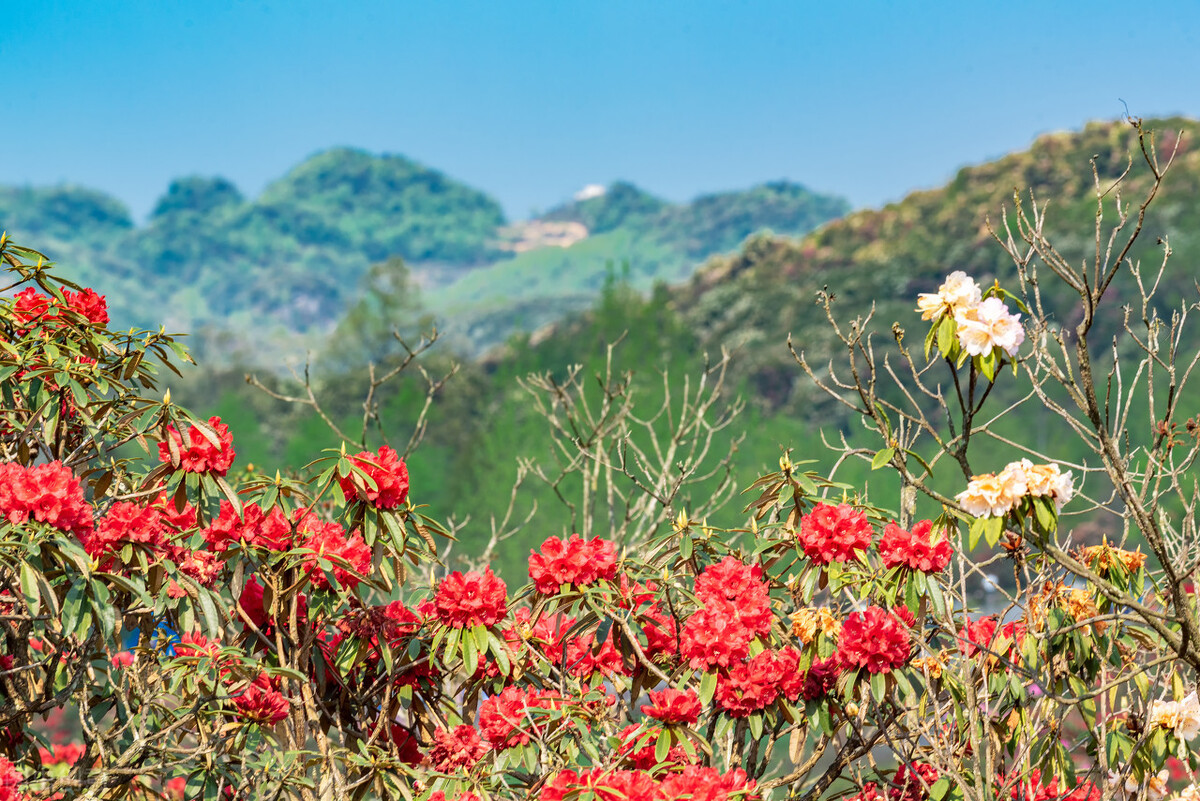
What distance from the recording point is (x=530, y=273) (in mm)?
135125

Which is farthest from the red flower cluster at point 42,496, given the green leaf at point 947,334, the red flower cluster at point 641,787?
the green leaf at point 947,334

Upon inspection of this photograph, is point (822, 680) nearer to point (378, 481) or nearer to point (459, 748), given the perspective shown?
point (459, 748)

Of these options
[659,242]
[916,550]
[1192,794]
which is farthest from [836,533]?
[659,242]

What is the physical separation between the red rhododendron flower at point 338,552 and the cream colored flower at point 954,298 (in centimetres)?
128

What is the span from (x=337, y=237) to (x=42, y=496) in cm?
14490

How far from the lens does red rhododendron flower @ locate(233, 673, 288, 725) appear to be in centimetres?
241

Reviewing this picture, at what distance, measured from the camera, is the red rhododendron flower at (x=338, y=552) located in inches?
88.0

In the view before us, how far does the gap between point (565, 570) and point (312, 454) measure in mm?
24274

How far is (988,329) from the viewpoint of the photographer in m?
1.71

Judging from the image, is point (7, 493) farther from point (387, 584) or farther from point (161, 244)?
point (161, 244)

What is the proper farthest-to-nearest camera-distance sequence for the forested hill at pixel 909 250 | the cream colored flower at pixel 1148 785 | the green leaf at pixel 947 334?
the forested hill at pixel 909 250 < the cream colored flower at pixel 1148 785 < the green leaf at pixel 947 334

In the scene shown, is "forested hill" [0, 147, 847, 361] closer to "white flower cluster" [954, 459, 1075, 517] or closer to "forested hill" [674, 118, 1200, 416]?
"forested hill" [674, 118, 1200, 416]

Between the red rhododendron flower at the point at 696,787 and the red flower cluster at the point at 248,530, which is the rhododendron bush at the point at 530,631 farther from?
the red rhododendron flower at the point at 696,787

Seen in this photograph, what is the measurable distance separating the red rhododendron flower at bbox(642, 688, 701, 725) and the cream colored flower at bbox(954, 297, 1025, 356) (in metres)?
0.84
